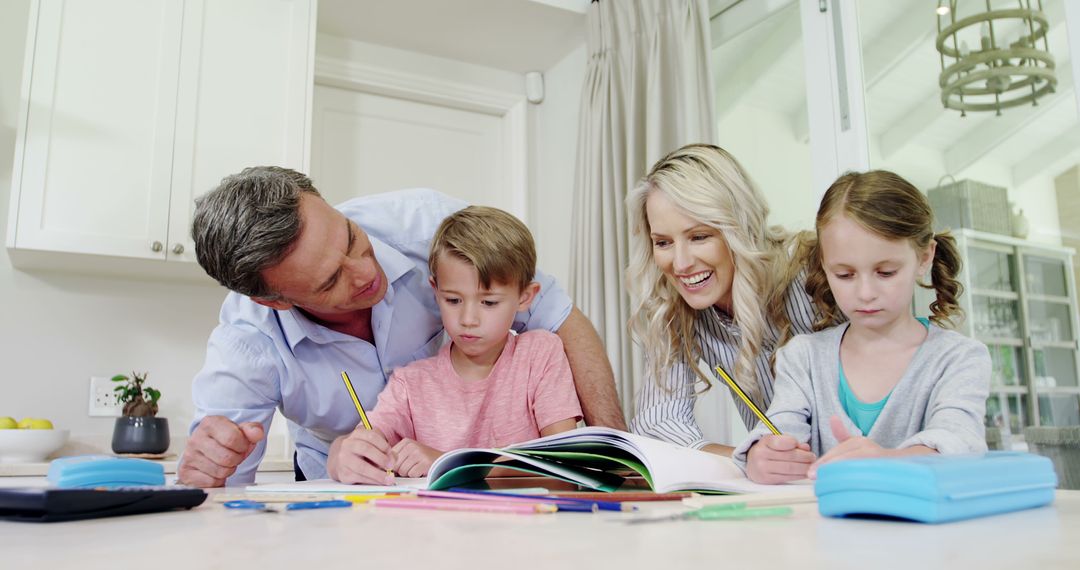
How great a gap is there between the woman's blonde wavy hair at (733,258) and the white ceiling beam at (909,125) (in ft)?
2.86

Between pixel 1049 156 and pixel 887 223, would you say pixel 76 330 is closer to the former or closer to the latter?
pixel 887 223

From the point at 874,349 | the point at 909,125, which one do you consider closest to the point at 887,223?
the point at 874,349

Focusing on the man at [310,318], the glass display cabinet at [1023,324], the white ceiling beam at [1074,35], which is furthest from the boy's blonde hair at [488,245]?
the white ceiling beam at [1074,35]

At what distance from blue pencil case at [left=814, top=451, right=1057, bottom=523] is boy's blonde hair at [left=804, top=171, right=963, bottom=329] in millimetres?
634

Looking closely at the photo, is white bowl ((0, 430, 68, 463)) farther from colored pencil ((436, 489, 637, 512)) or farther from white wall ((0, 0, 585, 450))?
colored pencil ((436, 489, 637, 512))

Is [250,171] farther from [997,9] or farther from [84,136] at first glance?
[997,9]

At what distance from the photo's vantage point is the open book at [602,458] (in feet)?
2.54

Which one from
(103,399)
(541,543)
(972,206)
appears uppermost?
(972,206)

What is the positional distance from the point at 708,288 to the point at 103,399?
7.26ft

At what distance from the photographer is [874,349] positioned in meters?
1.23

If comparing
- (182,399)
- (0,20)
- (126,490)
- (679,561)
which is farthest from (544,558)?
(0,20)

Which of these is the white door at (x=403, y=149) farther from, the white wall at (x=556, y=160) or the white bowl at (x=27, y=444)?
the white bowl at (x=27, y=444)

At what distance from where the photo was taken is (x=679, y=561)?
15.4 inches

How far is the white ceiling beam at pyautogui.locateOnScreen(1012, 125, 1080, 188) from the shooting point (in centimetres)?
187
